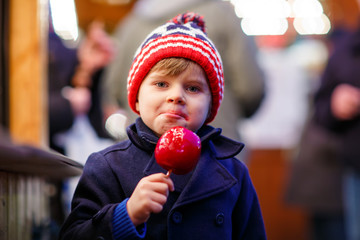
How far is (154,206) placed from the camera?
1040mm

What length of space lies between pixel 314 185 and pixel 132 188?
283 centimetres

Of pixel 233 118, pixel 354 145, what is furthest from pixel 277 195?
pixel 233 118

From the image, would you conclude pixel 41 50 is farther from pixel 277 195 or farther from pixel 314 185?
pixel 277 195

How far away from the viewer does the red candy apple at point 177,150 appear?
107 cm

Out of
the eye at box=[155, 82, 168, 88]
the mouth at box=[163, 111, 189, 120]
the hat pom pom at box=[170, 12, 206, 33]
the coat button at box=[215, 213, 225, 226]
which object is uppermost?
the hat pom pom at box=[170, 12, 206, 33]

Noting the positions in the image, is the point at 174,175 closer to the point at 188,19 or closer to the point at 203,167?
the point at 203,167

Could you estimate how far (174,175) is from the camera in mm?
1213

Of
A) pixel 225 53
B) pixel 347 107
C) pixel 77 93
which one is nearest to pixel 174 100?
pixel 225 53

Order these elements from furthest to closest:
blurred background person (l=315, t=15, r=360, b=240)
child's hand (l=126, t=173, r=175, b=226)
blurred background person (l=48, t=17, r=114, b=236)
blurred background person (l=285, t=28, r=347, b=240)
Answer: blurred background person (l=285, t=28, r=347, b=240), blurred background person (l=315, t=15, r=360, b=240), blurred background person (l=48, t=17, r=114, b=236), child's hand (l=126, t=173, r=175, b=226)

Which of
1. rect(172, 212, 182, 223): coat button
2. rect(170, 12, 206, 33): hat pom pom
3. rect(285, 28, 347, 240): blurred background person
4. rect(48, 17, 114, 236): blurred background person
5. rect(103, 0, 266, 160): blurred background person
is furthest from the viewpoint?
rect(285, 28, 347, 240): blurred background person

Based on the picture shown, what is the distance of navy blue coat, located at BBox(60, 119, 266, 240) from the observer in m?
1.15

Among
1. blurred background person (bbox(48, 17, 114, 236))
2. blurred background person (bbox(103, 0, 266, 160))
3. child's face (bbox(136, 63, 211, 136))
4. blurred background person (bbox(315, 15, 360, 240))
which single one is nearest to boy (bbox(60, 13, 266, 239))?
child's face (bbox(136, 63, 211, 136))

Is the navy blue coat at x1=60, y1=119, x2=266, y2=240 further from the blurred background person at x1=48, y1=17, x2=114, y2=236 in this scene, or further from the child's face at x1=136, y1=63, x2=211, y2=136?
the blurred background person at x1=48, y1=17, x2=114, y2=236

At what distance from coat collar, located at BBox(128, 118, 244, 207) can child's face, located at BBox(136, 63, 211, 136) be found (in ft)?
0.10
